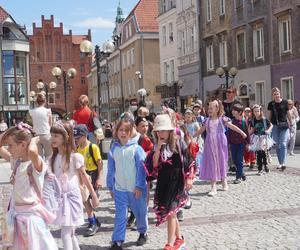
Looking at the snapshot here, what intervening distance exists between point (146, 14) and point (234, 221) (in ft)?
165

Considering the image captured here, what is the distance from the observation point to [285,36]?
1098 inches

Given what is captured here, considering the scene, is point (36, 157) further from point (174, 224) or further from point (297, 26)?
point (297, 26)

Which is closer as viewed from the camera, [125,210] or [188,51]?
[125,210]

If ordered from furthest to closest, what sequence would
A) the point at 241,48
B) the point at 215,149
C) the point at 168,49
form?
the point at 168,49 < the point at 241,48 < the point at 215,149

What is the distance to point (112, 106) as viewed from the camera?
72.6 m

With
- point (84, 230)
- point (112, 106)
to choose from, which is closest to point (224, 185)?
point (84, 230)

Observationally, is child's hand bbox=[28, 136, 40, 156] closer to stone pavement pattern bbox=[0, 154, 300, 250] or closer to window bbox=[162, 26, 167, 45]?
stone pavement pattern bbox=[0, 154, 300, 250]

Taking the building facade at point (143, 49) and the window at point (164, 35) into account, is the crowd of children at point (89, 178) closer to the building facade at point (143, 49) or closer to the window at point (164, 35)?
the window at point (164, 35)

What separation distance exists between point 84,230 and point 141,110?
7.41 ft

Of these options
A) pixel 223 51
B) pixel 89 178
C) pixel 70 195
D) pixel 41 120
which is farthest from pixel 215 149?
pixel 223 51

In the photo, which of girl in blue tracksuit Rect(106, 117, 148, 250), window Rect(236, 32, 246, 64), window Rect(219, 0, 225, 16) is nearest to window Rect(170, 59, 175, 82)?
window Rect(219, 0, 225, 16)

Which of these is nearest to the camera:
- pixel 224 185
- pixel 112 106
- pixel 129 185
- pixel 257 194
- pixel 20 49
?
pixel 129 185

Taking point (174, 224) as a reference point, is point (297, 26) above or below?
above

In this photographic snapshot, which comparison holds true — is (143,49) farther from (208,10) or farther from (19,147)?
(19,147)
